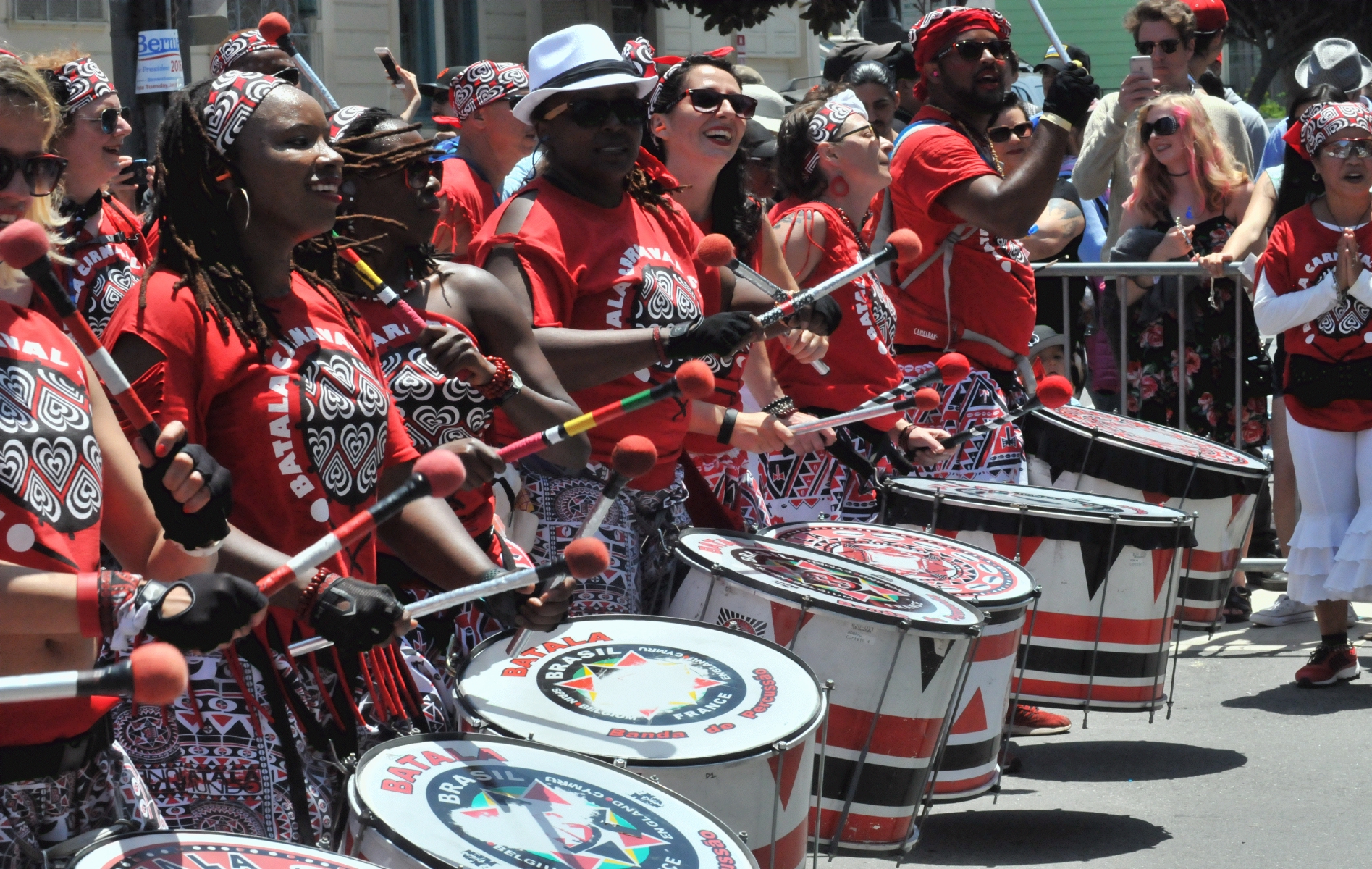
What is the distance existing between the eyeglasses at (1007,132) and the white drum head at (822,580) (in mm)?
2374

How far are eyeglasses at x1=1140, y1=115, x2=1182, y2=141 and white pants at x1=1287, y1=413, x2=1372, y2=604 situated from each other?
1.69 m

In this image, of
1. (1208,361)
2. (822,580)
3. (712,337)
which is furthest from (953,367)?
(1208,361)

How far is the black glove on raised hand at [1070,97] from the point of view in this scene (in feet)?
16.2

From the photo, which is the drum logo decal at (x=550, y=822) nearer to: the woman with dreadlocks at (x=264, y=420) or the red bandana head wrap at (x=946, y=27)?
the woman with dreadlocks at (x=264, y=420)

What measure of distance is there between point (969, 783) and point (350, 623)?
2214 millimetres

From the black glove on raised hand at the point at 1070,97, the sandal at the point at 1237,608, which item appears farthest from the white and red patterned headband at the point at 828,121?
the sandal at the point at 1237,608

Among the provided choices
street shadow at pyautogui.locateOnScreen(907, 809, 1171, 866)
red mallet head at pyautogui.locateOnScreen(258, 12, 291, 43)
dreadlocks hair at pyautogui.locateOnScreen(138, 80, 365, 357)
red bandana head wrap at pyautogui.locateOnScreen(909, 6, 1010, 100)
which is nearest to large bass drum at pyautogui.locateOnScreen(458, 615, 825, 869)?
dreadlocks hair at pyautogui.locateOnScreen(138, 80, 365, 357)

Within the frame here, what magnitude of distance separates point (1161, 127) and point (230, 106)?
5.22 metres

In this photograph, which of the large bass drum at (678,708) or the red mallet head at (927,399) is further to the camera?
the red mallet head at (927,399)

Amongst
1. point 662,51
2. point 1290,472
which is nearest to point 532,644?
point 1290,472

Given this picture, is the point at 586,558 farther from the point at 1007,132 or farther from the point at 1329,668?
the point at 1329,668

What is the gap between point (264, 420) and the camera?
2676 mm

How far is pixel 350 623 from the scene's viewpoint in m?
2.43

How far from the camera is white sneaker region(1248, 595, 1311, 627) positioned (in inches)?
271
